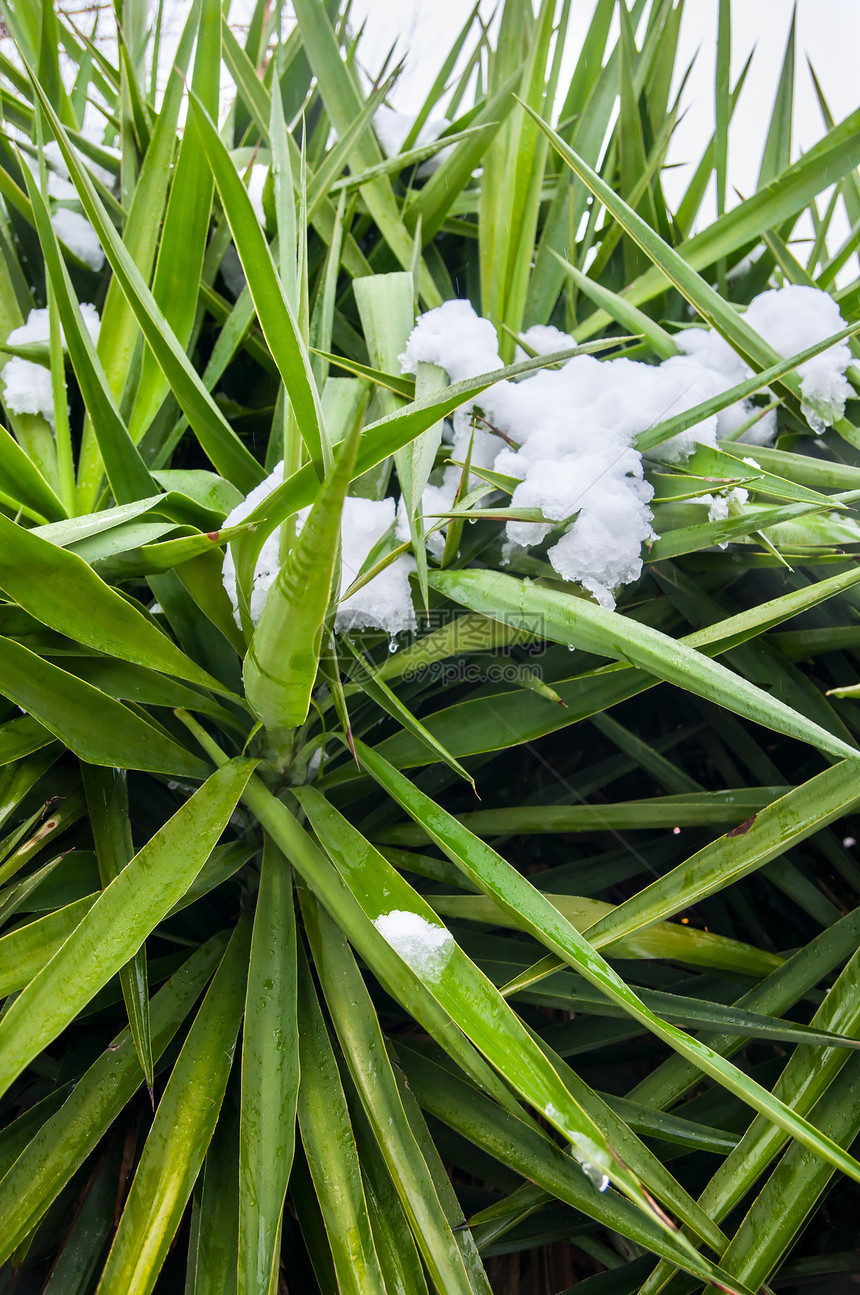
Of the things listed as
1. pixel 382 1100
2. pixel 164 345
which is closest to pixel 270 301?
pixel 164 345

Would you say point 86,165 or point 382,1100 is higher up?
point 86,165

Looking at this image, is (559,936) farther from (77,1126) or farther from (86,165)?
(86,165)

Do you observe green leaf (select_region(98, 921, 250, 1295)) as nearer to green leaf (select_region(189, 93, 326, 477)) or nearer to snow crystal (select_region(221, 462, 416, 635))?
snow crystal (select_region(221, 462, 416, 635))

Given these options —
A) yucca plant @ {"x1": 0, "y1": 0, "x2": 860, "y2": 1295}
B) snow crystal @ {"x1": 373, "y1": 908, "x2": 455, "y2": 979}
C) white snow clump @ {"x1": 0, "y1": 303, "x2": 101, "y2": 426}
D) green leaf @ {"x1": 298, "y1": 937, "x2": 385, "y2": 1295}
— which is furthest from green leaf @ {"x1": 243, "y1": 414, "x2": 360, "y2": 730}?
white snow clump @ {"x1": 0, "y1": 303, "x2": 101, "y2": 426}

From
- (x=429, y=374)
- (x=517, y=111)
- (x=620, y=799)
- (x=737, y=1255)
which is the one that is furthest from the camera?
(x=620, y=799)

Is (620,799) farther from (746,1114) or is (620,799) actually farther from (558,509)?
(558,509)

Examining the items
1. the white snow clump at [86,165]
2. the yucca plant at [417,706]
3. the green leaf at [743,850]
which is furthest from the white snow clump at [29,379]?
the green leaf at [743,850]

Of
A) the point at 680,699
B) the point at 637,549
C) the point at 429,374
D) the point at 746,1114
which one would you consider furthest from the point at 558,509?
the point at 746,1114
